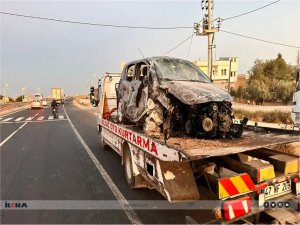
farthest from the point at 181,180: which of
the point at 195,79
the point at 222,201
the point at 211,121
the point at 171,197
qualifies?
the point at 195,79

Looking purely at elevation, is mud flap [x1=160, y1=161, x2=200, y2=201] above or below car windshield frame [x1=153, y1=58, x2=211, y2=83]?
below

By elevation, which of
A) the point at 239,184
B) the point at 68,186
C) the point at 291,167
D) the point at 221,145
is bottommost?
the point at 68,186

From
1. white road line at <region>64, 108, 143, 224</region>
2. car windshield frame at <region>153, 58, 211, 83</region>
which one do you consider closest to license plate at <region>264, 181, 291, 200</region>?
white road line at <region>64, 108, 143, 224</region>

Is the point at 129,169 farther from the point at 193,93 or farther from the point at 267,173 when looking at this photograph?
the point at 267,173

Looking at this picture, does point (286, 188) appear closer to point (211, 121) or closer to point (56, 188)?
point (211, 121)

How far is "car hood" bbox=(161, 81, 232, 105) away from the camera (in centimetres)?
527

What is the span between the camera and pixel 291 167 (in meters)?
4.40

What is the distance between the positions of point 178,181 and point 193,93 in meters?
1.76

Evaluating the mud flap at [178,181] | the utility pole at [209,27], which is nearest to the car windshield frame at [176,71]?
the mud flap at [178,181]

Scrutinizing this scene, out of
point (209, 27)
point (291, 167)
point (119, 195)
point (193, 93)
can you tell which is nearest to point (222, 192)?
point (291, 167)

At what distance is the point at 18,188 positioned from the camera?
6625mm

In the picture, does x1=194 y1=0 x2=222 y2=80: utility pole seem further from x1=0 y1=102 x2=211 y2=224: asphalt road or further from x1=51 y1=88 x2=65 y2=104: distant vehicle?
x1=51 y1=88 x2=65 y2=104: distant vehicle

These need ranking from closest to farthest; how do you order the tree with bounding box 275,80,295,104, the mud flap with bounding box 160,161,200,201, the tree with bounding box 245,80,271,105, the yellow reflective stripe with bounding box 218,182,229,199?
the yellow reflective stripe with bounding box 218,182,229,199 → the mud flap with bounding box 160,161,200,201 → the tree with bounding box 275,80,295,104 → the tree with bounding box 245,80,271,105

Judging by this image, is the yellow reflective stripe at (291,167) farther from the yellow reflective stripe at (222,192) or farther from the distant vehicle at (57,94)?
the distant vehicle at (57,94)
